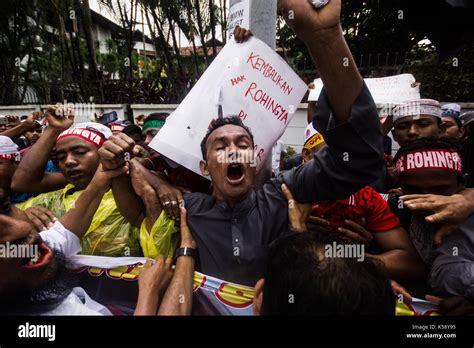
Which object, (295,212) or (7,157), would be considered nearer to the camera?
(295,212)

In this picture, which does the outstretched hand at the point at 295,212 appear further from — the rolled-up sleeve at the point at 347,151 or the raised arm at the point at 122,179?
the raised arm at the point at 122,179

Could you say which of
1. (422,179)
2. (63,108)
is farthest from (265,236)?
(63,108)

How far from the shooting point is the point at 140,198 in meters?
1.93

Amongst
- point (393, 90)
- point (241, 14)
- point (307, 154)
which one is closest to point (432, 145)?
point (307, 154)

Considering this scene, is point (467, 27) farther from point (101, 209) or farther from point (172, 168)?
point (101, 209)

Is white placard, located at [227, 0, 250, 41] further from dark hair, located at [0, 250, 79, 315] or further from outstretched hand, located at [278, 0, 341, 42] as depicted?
dark hair, located at [0, 250, 79, 315]

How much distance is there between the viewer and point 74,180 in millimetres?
2326

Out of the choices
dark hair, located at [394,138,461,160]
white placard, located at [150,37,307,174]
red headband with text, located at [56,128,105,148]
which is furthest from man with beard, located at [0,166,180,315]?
dark hair, located at [394,138,461,160]

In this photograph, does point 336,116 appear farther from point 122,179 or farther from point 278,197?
point 122,179

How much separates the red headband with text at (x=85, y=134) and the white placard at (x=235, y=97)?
894mm

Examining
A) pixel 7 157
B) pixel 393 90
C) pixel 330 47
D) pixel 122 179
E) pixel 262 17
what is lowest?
pixel 122 179

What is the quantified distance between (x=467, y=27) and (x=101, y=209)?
2.68 m

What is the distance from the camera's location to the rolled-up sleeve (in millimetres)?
1403

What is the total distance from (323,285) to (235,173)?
0.95 metres
